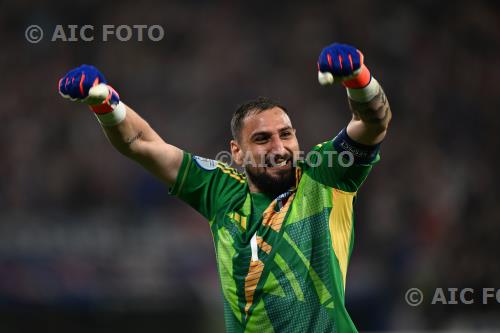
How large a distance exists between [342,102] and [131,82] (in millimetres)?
2752

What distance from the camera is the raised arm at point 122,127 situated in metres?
3.58

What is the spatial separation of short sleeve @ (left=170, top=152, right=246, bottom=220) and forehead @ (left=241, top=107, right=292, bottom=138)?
24 centimetres

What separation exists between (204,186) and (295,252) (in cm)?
61

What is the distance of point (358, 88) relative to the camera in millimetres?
3387

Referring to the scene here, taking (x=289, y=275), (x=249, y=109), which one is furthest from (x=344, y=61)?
(x=289, y=275)

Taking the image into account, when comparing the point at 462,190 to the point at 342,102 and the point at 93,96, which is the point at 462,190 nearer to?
the point at 342,102

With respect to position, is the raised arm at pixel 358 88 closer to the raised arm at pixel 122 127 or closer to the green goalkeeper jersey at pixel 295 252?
the green goalkeeper jersey at pixel 295 252

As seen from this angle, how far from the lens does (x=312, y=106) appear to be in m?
10.7

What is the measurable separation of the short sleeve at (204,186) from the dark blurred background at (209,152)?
12.4 ft

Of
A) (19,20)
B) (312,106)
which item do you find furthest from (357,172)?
(19,20)

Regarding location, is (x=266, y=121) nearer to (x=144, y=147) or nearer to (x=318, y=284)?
(x=144, y=147)

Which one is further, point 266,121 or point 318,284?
point 266,121

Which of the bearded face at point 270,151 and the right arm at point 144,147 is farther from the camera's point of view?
the right arm at point 144,147
